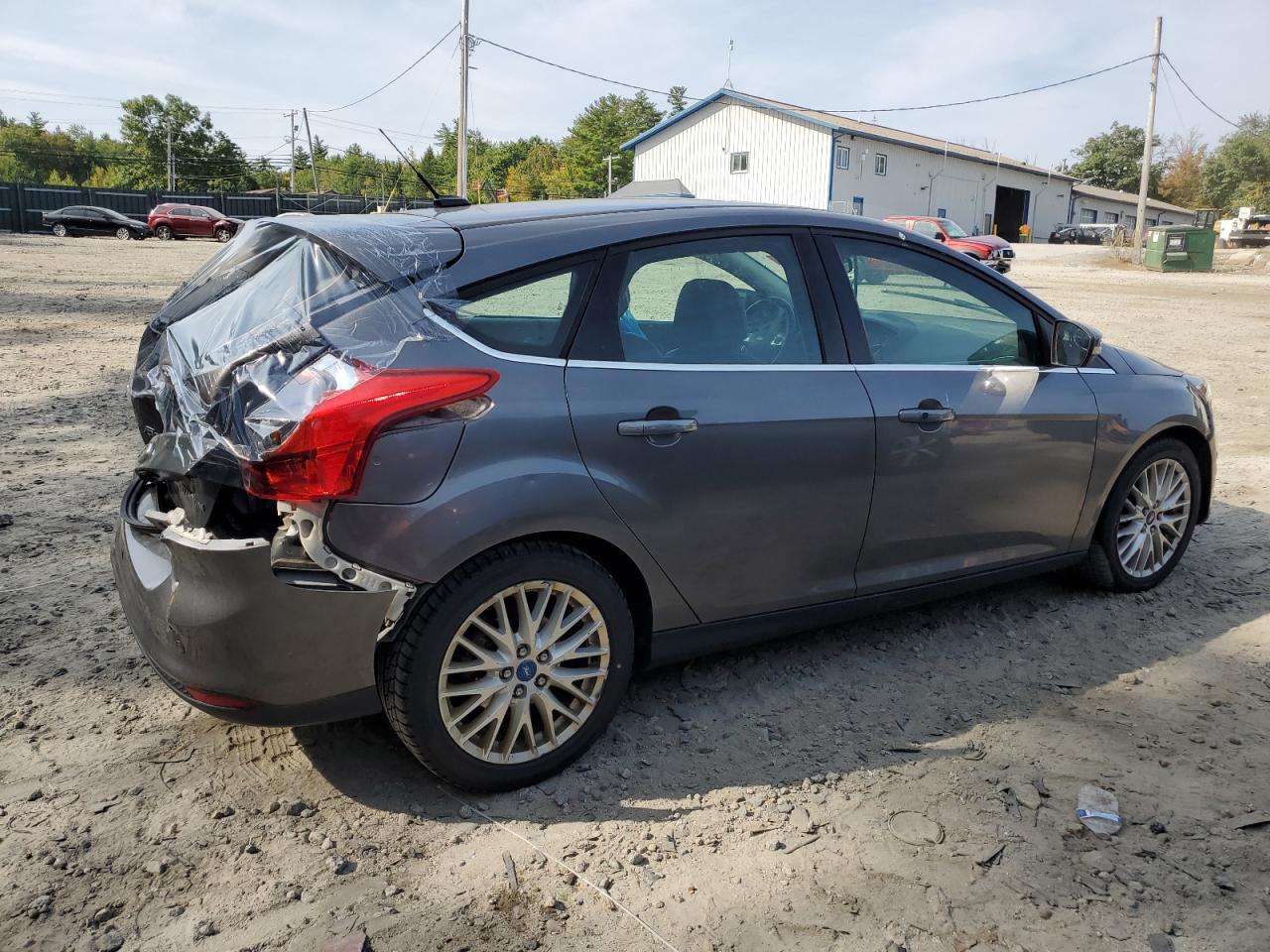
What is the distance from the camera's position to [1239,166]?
3243 inches

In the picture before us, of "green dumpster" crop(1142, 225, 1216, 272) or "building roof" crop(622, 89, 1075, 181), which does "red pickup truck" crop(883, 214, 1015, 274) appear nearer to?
"green dumpster" crop(1142, 225, 1216, 272)

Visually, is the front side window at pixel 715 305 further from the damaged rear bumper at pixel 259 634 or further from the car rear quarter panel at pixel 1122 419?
the car rear quarter panel at pixel 1122 419

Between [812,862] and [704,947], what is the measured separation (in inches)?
17.7

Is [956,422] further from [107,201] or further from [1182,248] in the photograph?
[107,201]

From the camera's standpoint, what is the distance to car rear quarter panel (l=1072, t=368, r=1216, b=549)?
400 centimetres

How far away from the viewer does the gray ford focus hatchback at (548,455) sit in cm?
249

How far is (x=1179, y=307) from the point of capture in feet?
59.9

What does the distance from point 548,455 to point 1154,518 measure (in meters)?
3.07

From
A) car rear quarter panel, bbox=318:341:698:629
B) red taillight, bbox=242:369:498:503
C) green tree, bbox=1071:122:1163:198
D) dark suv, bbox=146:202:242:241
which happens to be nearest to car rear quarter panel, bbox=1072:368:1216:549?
car rear quarter panel, bbox=318:341:698:629

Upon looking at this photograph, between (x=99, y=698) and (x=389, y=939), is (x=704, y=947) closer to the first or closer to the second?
(x=389, y=939)

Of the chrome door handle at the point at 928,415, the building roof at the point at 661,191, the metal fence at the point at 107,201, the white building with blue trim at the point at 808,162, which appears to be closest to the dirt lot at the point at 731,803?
the chrome door handle at the point at 928,415

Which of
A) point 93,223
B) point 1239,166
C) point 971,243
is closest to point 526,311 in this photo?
point 971,243

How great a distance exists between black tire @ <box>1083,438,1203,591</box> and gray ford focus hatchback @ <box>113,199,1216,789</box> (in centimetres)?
49

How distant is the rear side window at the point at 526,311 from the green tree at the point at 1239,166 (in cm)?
9118
